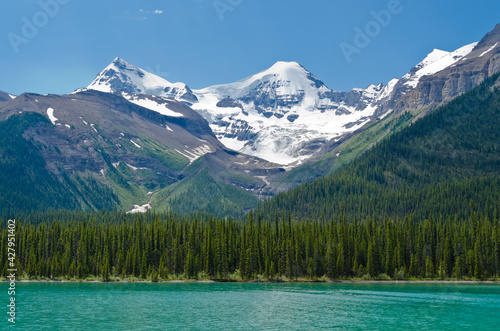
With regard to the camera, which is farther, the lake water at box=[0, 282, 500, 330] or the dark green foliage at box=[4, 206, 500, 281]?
the dark green foliage at box=[4, 206, 500, 281]

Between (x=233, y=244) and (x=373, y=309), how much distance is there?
9194 cm

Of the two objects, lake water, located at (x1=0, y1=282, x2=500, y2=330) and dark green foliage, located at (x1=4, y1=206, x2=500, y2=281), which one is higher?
dark green foliage, located at (x1=4, y1=206, x2=500, y2=281)

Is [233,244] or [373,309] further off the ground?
[233,244]

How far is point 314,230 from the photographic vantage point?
196 metres

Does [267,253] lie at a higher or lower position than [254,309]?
higher

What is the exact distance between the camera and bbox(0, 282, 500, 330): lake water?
84.7 m

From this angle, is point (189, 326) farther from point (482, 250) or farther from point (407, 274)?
point (482, 250)

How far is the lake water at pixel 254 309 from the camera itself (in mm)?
84688

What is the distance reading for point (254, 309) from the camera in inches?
4018

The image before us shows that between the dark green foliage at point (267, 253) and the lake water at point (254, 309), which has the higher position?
the dark green foliage at point (267, 253)

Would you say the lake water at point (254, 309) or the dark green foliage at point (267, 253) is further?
the dark green foliage at point (267, 253)

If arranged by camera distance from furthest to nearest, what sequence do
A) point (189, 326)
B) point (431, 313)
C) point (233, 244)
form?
point (233, 244)
point (431, 313)
point (189, 326)

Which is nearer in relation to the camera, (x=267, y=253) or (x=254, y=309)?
(x=254, y=309)

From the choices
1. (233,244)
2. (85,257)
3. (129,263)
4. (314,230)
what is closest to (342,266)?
(314,230)
